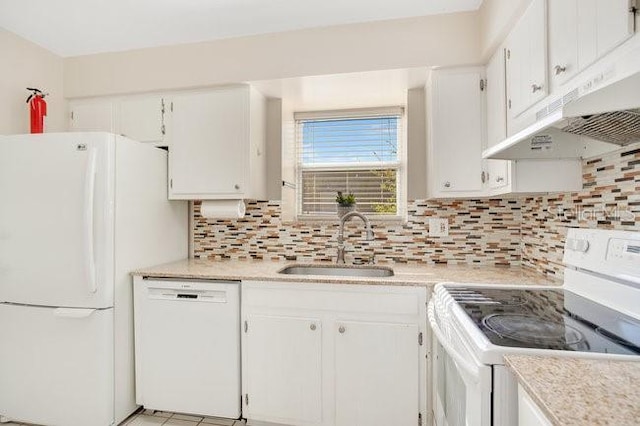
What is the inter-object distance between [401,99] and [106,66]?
2.10 metres

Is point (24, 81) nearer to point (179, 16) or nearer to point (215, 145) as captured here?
point (179, 16)

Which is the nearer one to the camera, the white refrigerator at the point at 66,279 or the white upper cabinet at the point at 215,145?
the white refrigerator at the point at 66,279

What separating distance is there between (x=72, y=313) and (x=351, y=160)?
79.3 inches

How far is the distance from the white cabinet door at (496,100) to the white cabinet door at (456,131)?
0.19ft

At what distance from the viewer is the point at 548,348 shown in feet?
2.86

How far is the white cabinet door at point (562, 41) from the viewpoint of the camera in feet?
3.77

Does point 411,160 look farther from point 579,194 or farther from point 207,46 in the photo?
point 207,46

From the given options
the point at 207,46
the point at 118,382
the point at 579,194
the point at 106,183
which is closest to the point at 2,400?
the point at 118,382

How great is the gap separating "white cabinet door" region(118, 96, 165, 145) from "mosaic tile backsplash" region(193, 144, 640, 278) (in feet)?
1.97

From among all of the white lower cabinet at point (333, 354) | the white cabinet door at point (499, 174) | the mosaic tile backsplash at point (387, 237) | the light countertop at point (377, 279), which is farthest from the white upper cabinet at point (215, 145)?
the white cabinet door at point (499, 174)

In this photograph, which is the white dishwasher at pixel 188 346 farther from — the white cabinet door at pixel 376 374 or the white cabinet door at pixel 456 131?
the white cabinet door at pixel 456 131

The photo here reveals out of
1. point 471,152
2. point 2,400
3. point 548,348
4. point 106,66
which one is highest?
point 106,66

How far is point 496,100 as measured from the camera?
6.07 ft

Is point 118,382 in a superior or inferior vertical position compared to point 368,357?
inferior
